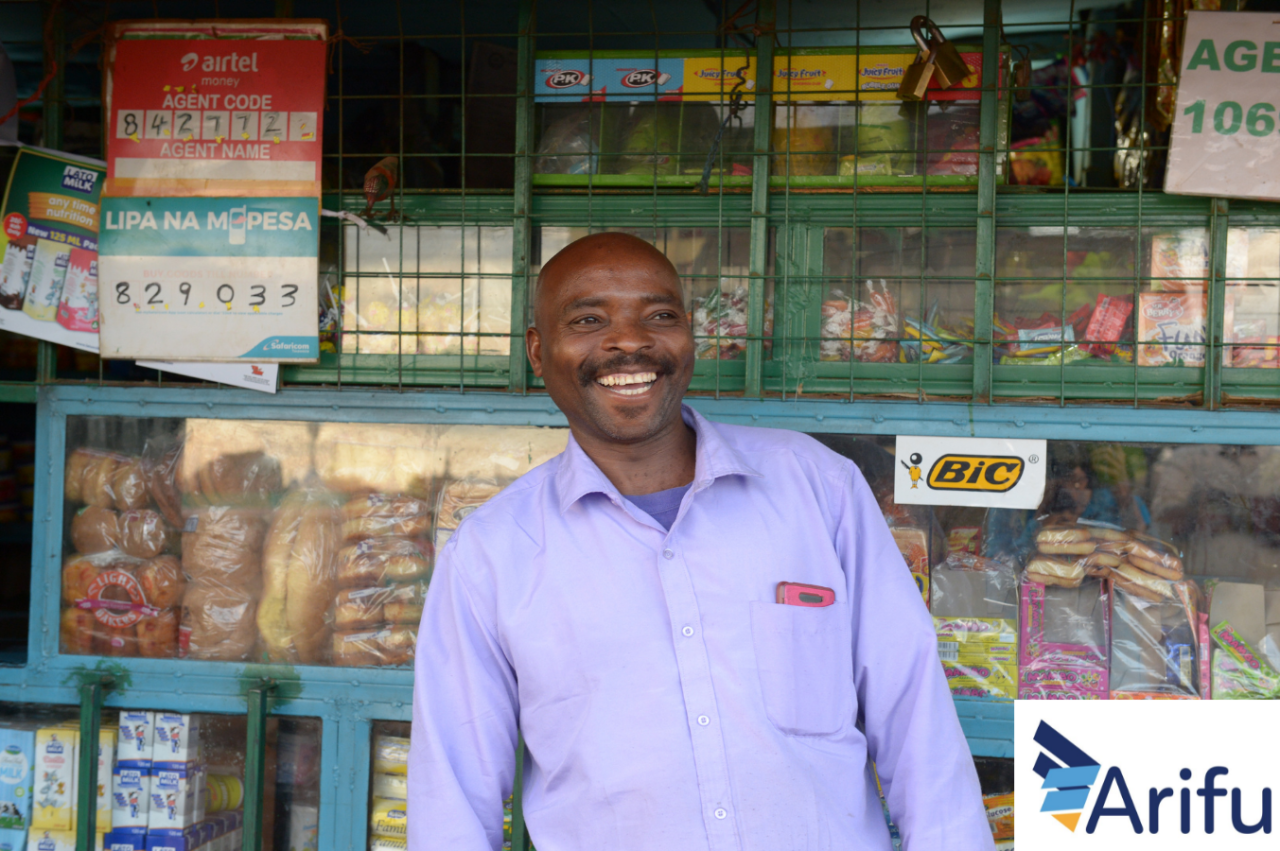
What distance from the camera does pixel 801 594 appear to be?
157cm

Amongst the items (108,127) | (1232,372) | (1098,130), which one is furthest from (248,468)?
(1098,130)

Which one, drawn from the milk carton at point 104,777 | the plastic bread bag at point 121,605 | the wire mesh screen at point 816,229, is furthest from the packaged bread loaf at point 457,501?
the milk carton at point 104,777

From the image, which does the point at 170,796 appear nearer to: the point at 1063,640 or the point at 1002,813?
the point at 1002,813

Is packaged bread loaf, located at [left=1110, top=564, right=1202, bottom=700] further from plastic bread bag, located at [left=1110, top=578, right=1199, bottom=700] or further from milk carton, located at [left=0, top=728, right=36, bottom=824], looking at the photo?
milk carton, located at [left=0, top=728, right=36, bottom=824]

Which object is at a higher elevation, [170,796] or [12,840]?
[170,796]

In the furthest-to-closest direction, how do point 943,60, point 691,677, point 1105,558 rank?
point 1105,558, point 943,60, point 691,677

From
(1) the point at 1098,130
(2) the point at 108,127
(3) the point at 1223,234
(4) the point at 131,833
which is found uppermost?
(1) the point at 1098,130

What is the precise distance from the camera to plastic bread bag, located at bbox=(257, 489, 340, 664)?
107 inches

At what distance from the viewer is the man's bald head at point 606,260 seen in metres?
1.69

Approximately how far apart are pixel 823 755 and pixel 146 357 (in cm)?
216

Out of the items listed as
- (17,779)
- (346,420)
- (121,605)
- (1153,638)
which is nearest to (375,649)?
(346,420)

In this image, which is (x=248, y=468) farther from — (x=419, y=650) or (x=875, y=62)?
(x=875, y=62)

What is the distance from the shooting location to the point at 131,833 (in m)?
2.75

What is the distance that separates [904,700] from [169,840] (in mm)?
2199
